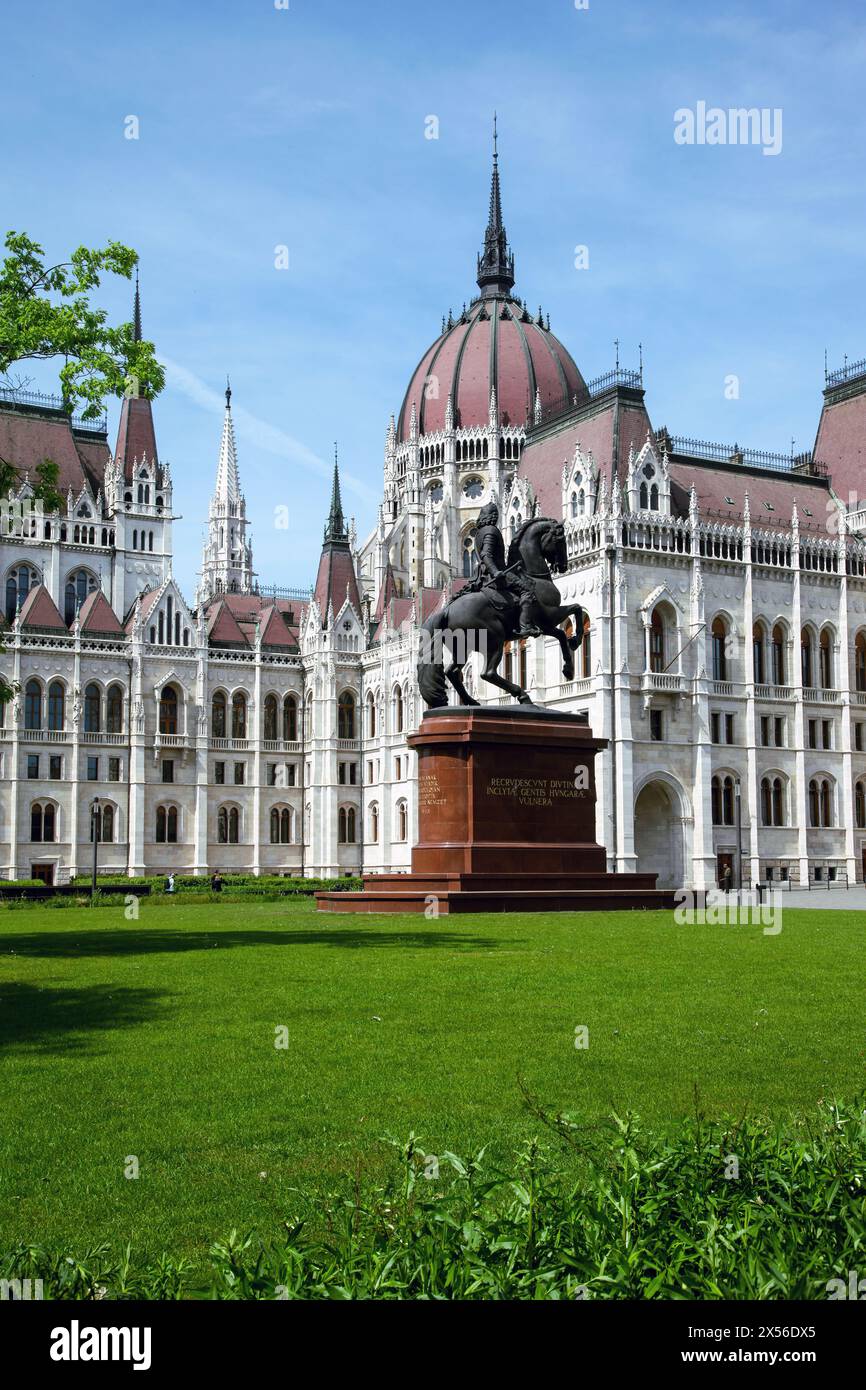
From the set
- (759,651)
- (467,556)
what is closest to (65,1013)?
(759,651)

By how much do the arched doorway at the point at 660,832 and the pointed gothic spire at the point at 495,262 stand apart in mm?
62085

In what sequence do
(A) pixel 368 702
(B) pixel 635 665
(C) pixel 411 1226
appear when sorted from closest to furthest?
(C) pixel 411 1226
(B) pixel 635 665
(A) pixel 368 702

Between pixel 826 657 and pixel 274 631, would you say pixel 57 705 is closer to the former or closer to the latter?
pixel 274 631

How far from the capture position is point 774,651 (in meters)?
76.4

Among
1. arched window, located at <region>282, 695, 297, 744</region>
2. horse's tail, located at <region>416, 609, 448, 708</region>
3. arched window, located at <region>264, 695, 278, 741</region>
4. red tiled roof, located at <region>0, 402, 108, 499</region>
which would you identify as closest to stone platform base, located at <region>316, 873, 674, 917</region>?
horse's tail, located at <region>416, 609, 448, 708</region>

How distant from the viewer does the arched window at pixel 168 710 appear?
87250 millimetres

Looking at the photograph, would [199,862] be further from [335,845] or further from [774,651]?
[774,651]

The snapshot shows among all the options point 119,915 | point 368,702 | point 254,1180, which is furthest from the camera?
point 368,702

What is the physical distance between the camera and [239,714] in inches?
3565

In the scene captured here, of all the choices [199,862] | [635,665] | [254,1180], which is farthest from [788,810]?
[254,1180]

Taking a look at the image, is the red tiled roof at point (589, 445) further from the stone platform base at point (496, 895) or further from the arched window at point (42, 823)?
the stone platform base at point (496, 895)

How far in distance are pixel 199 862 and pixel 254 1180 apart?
78.5 meters

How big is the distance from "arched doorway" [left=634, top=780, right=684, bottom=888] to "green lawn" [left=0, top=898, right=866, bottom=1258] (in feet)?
160

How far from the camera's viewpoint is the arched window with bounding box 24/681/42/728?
8250 centimetres
